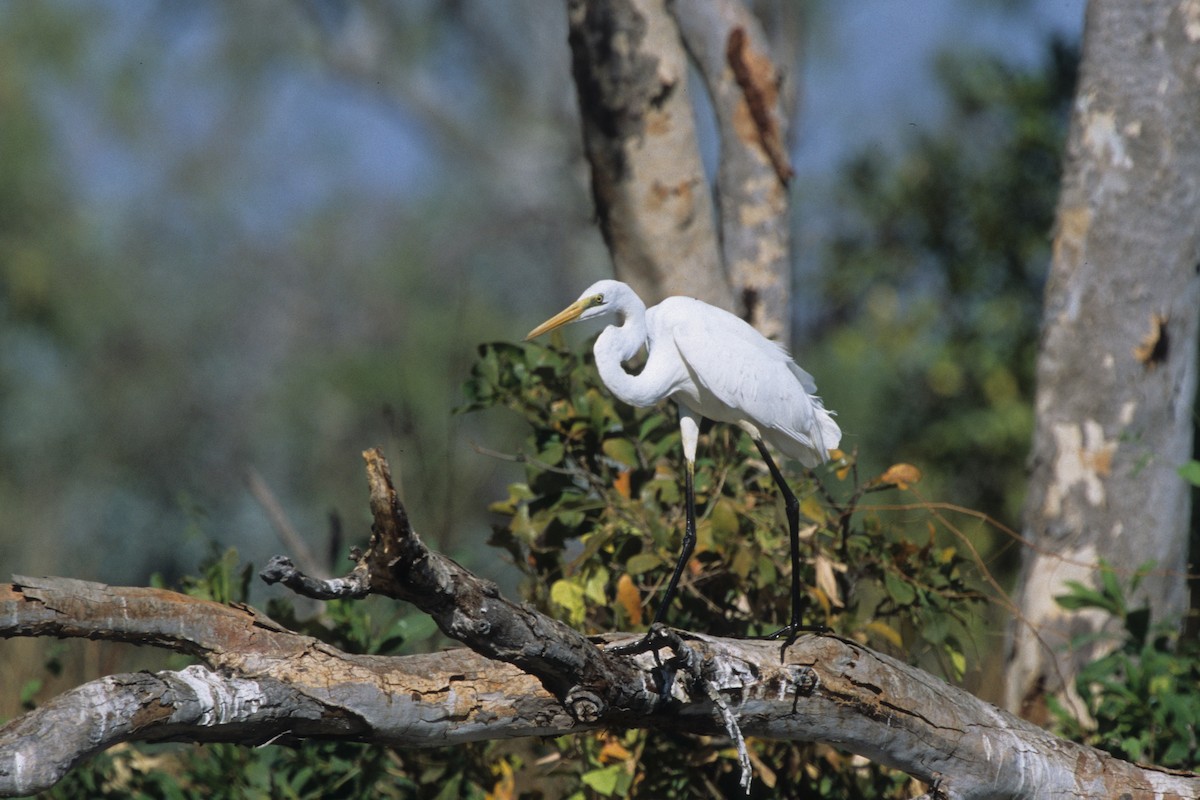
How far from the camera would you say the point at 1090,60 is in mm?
4566

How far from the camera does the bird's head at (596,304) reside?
2.81 m

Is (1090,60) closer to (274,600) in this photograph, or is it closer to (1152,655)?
(1152,655)

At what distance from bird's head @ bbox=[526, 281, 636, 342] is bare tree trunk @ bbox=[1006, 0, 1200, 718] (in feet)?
7.56

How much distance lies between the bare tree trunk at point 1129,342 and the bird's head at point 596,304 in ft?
7.56

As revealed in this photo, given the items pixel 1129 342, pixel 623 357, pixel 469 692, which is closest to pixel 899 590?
pixel 623 357

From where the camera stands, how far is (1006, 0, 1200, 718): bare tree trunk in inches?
172

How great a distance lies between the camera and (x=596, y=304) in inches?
112

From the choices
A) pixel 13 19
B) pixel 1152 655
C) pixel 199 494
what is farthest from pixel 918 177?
pixel 13 19

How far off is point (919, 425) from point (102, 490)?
8713 mm

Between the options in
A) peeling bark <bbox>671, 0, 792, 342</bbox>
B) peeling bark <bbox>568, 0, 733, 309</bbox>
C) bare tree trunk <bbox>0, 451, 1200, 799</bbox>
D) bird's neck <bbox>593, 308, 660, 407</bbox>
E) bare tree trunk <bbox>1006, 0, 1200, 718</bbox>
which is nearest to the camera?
bare tree trunk <bbox>0, 451, 1200, 799</bbox>

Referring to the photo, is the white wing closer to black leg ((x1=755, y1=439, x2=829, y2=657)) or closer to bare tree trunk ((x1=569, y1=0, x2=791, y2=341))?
black leg ((x1=755, y1=439, x2=829, y2=657))

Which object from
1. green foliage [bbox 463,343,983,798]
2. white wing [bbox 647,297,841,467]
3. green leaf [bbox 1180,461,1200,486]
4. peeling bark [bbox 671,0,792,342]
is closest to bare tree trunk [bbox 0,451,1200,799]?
white wing [bbox 647,297,841,467]

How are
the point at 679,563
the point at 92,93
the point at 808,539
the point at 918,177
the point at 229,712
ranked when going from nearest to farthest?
1. the point at 229,712
2. the point at 679,563
3. the point at 808,539
4. the point at 918,177
5. the point at 92,93

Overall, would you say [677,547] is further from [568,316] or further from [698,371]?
[568,316]
